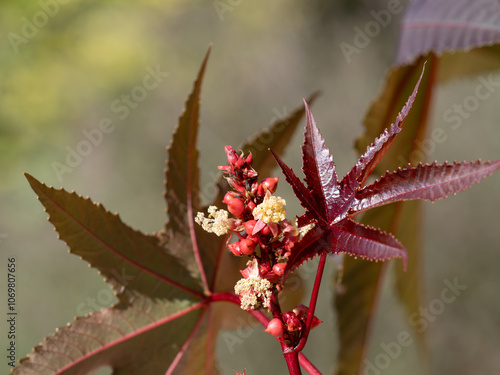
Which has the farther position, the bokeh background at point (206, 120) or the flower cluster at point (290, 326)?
the bokeh background at point (206, 120)

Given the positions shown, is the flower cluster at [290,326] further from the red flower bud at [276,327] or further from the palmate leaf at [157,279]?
the palmate leaf at [157,279]

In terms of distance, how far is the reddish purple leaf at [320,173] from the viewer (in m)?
0.29

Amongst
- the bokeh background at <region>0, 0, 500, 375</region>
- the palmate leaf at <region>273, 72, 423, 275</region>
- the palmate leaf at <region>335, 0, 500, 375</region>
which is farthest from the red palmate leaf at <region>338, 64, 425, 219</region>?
the bokeh background at <region>0, 0, 500, 375</region>

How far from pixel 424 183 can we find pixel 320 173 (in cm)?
6

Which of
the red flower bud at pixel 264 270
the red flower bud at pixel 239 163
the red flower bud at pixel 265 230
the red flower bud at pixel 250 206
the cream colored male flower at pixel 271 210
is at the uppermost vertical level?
the red flower bud at pixel 239 163

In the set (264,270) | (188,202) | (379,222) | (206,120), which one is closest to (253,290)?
(264,270)

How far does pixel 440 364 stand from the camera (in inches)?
62.8

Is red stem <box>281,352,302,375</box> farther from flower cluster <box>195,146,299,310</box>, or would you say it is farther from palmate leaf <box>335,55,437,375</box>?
palmate leaf <box>335,55,437,375</box>

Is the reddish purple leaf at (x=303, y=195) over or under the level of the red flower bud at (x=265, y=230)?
over

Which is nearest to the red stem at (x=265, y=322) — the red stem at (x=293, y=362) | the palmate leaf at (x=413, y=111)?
the red stem at (x=293, y=362)

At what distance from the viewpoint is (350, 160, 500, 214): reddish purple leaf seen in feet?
0.87

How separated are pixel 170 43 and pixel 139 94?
0.72ft

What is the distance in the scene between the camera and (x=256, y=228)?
267mm

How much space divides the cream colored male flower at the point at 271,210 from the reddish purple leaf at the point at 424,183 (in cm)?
5
